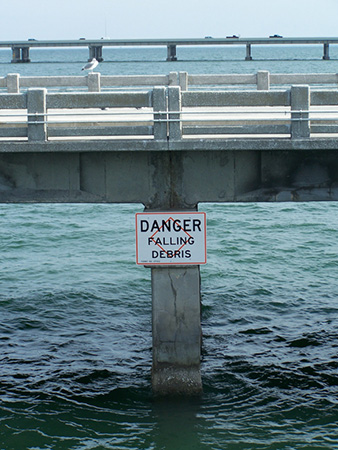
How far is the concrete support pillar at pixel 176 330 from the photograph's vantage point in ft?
47.0

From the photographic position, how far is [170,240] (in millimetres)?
14312

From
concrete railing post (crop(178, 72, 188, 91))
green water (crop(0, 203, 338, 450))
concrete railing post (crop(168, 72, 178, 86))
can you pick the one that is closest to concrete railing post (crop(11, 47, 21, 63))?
green water (crop(0, 203, 338, 450))

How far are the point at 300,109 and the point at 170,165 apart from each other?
7.92ft

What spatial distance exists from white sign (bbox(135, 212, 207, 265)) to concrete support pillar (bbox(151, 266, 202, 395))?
0.20m

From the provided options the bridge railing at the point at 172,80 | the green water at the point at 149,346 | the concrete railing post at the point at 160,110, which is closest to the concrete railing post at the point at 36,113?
the concrete railing post at the point at 160,110

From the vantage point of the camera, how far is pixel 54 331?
19.2 meters

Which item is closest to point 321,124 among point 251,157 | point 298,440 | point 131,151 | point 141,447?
point 251,157

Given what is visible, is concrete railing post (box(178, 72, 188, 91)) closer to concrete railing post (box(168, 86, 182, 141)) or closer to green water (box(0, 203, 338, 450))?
green water (box(0, 203, 338, 450))

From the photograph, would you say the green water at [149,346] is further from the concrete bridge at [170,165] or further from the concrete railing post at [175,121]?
the concrete railing post at [175,121]

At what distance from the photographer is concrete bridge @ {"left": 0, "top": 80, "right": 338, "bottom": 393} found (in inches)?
549

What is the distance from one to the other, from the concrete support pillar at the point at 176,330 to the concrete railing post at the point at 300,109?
2.94 m

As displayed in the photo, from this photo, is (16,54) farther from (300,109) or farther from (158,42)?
(300,109)

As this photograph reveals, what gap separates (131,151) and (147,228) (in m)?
1.37

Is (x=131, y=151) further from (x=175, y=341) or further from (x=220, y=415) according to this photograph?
(x=220, y=415)
